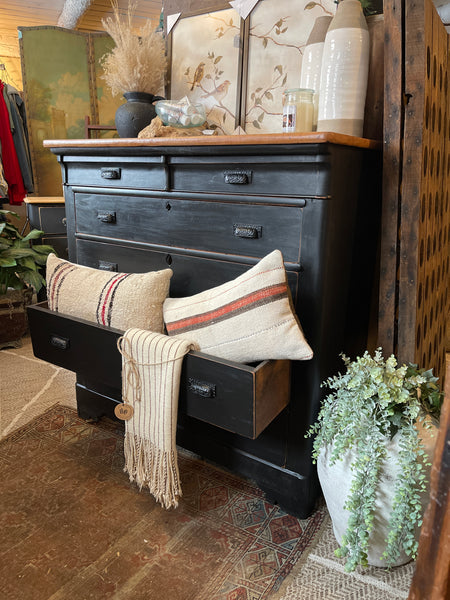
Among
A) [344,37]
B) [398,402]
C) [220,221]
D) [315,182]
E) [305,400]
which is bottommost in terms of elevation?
[305,400]

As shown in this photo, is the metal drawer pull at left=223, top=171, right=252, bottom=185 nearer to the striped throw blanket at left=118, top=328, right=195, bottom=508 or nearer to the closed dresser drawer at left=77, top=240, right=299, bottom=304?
the closed dresser drawer at left=77, top=240, right=299, bottom=304

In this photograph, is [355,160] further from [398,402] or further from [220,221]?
[398,402]

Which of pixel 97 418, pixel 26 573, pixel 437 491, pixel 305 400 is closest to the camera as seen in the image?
pixel 437 491

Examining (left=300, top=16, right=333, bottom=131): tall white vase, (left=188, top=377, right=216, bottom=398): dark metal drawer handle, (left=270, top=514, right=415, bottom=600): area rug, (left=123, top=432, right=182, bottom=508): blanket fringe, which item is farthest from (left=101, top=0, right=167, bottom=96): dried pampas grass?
(left=270, top=514, right=415, bottom=600): area rug

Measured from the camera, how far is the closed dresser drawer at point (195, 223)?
127 centimetres

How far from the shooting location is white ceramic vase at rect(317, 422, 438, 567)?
43.5 inches

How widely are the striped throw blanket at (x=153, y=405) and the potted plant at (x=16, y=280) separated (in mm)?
1659

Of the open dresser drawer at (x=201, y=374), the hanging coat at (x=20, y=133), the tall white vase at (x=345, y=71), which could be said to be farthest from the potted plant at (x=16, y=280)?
the tall white vase at (x=345, y=71)

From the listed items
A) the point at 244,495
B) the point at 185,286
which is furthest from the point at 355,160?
the point at 244,495

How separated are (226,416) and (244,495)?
50 cm

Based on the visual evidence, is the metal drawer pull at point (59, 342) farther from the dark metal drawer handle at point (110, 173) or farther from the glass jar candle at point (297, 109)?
the glass jar candle at point (297, 109)

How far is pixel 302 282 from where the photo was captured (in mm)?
1259

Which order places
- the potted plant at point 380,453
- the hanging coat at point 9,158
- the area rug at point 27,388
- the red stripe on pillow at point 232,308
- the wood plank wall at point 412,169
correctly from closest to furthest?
the potted plant at point 380,453, the red stripe on pillow at point 232,308, the wood plank wall at point 412,169, the area rug at point 27,388, the hanging coat at point 9,158

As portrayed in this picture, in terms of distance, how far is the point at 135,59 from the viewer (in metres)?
1.69
